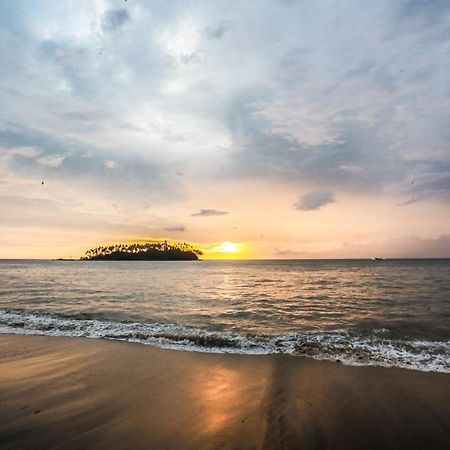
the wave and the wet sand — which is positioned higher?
the wet sand

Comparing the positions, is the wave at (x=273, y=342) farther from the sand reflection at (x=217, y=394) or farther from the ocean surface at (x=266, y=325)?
the sand reflection at (x=217, y=394)

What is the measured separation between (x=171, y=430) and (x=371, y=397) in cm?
449

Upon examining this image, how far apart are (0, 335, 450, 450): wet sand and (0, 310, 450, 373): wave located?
1066mm

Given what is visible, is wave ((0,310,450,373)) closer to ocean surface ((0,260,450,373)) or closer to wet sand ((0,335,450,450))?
ocean surface ((0,260,450,373))

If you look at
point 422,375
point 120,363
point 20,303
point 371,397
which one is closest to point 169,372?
point 120,363

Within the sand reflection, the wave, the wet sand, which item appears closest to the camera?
the wet sand

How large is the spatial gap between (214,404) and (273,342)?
5967 millimetres

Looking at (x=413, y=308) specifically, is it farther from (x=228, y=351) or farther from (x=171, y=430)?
(x=171, y=430)

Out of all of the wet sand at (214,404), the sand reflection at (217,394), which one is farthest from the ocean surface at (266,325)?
the sand reflection at (217,394)

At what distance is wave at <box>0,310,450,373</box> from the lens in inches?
400

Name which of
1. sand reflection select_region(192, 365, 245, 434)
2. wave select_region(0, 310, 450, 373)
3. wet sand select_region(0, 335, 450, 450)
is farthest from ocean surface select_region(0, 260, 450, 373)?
sand reflection select_region(192, 365, 245, 434)

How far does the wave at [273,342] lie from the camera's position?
10164 mm

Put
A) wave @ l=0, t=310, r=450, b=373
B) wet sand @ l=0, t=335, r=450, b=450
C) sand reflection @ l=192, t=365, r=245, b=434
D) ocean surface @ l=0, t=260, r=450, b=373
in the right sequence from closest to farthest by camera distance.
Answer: wet sand @ l=0, t=335, r=450, b=450
sand reflection @ l=192, t=365, r=245, b=434
wave @ l=0, t=310, r=450, b=373
ocean surface @ l=0, t=260, r=450, b=373

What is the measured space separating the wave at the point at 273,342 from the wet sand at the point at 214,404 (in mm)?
1066
